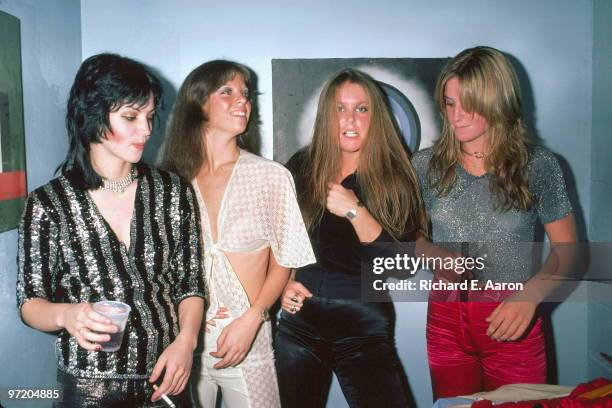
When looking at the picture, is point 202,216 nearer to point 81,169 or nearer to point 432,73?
point 81,169

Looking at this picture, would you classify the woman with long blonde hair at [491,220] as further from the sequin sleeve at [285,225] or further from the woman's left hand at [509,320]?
the sequin sleeve at [285,225]

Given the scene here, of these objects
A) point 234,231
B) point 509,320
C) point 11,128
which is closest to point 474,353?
point 509,320

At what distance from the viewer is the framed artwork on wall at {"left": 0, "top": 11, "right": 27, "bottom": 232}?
127 cm

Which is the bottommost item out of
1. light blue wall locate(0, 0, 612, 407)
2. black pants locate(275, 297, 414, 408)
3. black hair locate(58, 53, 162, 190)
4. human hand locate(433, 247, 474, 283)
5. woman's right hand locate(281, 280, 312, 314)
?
black pants locate(275, 297, 414, 408)

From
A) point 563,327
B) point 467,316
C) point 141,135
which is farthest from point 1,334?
point 563,327

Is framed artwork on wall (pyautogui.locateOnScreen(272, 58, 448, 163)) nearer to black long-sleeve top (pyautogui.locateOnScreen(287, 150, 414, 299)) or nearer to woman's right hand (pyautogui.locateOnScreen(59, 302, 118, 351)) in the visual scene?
black long-sleeve top (pyautogui.locateOnScreen(287, 150, 414, 299))

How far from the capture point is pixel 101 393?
0.97m

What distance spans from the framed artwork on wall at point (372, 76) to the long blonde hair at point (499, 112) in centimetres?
43

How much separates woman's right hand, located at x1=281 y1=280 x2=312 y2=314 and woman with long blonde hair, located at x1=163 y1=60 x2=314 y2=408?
0.22 ft

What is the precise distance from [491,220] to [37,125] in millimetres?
1275

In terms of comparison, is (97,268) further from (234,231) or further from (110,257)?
(234,231)

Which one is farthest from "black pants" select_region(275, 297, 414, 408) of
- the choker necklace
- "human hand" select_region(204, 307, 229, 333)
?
the choker necklace

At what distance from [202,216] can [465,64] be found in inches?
31.3

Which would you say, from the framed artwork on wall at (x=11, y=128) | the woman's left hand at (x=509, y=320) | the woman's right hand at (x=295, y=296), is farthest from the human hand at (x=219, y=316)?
the woman's left hand at (x=509, y=320)
